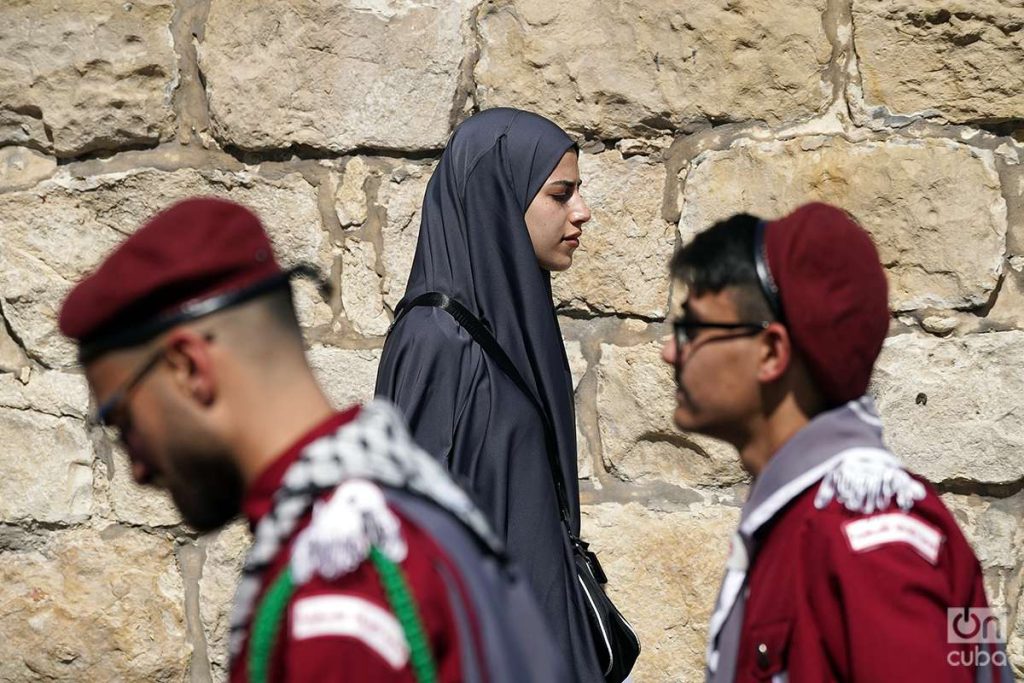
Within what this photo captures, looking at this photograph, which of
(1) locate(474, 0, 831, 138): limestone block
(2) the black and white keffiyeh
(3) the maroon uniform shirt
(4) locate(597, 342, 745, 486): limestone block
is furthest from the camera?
(4) locate(597, 342, 745, 486): limestone block

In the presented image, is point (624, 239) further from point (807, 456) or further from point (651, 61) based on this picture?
point (807, 456)

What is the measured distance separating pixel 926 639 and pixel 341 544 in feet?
2.39

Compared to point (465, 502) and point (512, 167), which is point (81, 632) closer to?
point (512, 167)

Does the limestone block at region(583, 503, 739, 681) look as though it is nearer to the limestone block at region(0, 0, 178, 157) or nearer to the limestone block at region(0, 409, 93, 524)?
the limestone block at region(0, 409, 93, 524)

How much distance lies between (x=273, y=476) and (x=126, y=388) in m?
0.20

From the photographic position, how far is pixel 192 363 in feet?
4.60

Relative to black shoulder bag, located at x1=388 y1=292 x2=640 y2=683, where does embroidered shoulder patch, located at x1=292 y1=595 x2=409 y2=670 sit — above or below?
above

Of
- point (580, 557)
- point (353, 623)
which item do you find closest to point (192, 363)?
point (353, 623)

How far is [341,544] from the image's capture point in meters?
1.25

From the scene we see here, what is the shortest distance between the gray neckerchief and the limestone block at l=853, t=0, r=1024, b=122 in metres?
1.85

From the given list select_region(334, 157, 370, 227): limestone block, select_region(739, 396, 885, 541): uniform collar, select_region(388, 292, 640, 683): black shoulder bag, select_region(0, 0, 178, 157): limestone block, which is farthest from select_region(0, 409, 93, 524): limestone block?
select_region(739, 396, 885, 541): uniform collar

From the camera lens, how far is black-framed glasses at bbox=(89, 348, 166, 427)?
141 cm

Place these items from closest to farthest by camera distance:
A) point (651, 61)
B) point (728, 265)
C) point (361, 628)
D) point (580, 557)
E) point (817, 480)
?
point (361, 628), point (817, 480), point (728, 265), point (580, 557), point (651, 61)

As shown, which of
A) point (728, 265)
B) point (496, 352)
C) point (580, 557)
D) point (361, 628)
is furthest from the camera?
point (580, 557)
